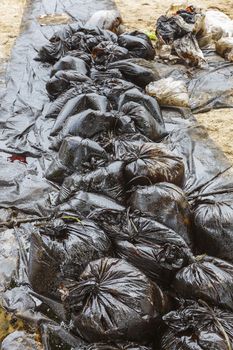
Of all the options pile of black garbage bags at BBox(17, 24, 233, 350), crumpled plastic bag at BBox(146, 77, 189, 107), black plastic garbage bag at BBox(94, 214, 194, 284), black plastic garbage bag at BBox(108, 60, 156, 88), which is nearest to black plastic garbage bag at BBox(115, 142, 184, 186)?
pile of black garbage bags at BBox(17, 24, 233, 350)

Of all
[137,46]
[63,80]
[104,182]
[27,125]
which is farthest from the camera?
[137,46]

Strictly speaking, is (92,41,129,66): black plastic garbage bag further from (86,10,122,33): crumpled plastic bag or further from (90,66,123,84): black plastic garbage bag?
(86,10,122,33): crumpled plastic bag

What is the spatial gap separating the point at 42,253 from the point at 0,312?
0.39m

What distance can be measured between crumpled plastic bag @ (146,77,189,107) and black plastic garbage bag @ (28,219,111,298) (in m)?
2.28

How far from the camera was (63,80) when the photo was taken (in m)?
4.28

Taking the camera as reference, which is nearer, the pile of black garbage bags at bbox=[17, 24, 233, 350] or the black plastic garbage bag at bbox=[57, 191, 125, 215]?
the pile of black garbage bags at bbox=[17, 24, 233, 350]

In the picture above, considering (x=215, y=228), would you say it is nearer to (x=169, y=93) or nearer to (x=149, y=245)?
(x=149, y=245)

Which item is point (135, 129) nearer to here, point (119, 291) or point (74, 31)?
point (119, 291)

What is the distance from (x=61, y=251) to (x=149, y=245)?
18.1 inches

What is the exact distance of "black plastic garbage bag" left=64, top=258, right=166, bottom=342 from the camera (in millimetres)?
1879

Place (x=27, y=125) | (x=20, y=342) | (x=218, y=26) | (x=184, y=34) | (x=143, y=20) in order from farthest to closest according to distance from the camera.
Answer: (x=143, y=20), (x=218, y=26), (x=184, y=34), (x=27, y=125), (x=20, y=342)

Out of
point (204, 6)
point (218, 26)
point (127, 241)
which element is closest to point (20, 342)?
point (127, 241)

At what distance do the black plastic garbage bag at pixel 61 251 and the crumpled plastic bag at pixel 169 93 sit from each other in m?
2.28

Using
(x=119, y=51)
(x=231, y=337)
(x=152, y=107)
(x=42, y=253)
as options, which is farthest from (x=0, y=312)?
(x=119, y=51)
